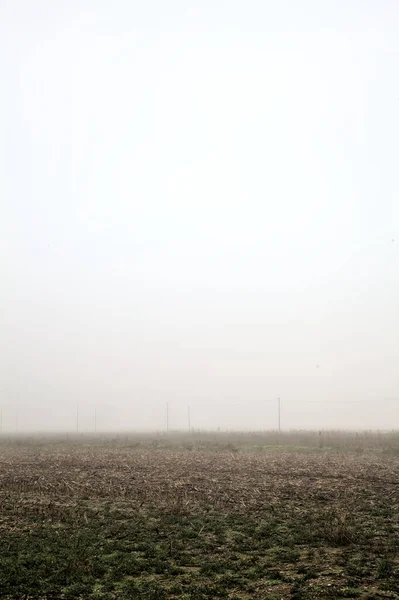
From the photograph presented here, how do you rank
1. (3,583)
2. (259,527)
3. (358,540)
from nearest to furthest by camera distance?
(3,583)
(358,540)
(259,527)

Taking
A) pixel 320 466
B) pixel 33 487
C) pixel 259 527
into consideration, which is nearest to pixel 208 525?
pixel 259 527

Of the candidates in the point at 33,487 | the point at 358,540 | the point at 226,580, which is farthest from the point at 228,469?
the point at 226,580

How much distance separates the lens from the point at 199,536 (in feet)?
55.3

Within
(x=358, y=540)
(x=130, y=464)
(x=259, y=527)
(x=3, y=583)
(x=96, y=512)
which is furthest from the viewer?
(x=130, y=464)

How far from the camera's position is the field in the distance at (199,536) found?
11992 millimetres

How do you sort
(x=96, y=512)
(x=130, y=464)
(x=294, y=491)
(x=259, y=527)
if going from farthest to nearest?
(x=130, y=464) → (x=294, y=491) → (x=96, y=512) → (x=259, y=527)

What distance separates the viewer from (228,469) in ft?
115

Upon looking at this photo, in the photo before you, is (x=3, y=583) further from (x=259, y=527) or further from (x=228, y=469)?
(x=228, y=469)

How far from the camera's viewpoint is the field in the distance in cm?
1199

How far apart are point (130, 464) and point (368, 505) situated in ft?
71.7

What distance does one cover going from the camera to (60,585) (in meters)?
12.2

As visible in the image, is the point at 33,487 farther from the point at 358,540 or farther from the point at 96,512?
the point at 358,540

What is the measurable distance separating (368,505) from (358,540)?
5.90 m

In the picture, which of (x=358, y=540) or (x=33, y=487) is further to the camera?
(x=33, y=487)
